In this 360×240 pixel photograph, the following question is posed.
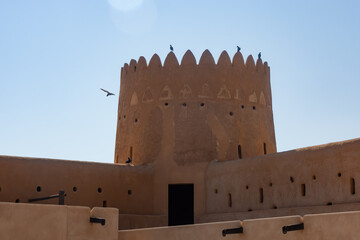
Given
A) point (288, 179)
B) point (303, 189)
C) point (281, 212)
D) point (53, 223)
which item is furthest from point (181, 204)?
point (53, 223)

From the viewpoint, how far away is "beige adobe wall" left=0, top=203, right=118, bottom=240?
10.8 m

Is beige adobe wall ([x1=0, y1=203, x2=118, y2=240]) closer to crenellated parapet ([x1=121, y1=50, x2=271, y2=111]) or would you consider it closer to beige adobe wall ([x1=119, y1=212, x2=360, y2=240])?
beige adobe wall ([x1=119, y1=212, x2=360, y2=240])

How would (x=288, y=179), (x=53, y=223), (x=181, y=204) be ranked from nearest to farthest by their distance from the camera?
(x=53, y=223) < (x=288, y=179) < (x=181, y=204)

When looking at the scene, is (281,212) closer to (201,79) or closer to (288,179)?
(288,179)

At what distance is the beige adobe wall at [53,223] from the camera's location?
10758mm

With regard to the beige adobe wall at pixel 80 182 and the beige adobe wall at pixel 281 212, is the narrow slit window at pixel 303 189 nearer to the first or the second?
the beige adobe wall at pixel 281 212

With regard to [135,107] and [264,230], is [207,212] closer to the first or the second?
[135,107]

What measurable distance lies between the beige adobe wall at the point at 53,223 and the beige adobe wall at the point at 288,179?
5454mm

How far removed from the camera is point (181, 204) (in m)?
19.9

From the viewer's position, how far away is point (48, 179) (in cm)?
1759

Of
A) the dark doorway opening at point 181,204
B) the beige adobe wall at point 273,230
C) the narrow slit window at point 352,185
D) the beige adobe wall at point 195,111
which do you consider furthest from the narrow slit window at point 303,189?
the dark doorway opening at point 181,204

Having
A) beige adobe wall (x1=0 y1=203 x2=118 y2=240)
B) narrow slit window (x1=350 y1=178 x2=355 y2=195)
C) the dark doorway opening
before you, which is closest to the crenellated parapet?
the dark doorway opening

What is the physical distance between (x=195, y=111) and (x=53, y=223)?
9.33 metres

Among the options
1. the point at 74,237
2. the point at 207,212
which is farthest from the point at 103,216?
the point at 207,212
